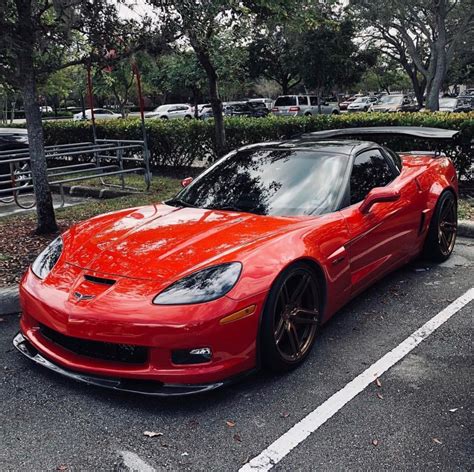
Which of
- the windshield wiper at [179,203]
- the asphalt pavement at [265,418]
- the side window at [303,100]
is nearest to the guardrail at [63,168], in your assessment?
the windshield wiper at [179,203]

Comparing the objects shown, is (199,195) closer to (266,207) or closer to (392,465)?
(266,207)

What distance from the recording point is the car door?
4.03 m

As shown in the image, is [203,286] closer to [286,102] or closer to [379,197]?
[379,197]

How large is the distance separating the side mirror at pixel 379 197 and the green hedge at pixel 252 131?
4.96 m

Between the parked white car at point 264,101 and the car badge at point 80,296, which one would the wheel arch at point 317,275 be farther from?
the parked white car at point 264,101

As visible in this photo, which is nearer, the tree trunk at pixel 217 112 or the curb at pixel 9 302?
the curb at pixel 9 302

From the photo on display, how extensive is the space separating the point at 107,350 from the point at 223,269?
0.79 meters

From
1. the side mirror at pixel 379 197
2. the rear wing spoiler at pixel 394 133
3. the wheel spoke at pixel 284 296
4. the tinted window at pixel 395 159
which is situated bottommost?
the wheel spoke at pixel 284 296

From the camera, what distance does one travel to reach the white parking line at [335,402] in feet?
8.43

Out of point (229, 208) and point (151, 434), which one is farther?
point (229, 208)

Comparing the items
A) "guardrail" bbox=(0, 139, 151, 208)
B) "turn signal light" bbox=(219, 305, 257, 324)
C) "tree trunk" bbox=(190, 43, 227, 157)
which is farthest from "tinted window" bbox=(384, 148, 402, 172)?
"tree trunk" bbox=(190, 43, 227, 157)

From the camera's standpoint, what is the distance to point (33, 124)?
6316 millimetres

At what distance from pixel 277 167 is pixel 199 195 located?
26.7 inches

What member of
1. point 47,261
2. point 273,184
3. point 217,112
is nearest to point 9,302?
point 47,261
